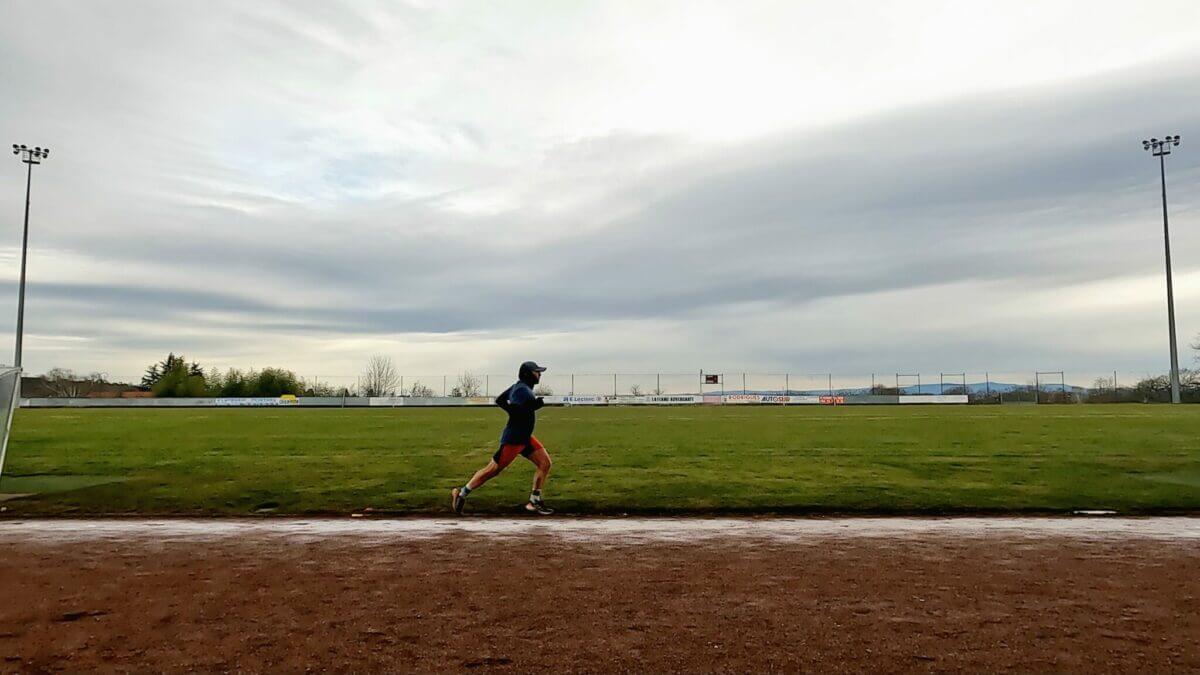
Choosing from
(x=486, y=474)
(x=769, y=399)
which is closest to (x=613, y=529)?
(x=486, y=474)

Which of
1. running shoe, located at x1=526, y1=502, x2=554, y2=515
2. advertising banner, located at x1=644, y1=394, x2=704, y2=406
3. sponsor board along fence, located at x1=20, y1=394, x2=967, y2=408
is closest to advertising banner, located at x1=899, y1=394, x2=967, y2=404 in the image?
sponsor board along fence, located at x1=20, y1=394, x2=967, y2=408

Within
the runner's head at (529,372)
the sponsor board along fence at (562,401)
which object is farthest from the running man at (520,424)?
the sponsor board along fence at (562,401)

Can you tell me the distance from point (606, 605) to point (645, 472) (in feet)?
32.2

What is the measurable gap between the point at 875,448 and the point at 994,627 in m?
15.6

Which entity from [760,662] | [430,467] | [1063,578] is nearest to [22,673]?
[760,662]

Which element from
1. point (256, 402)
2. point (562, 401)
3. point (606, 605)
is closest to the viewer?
point (606, 605)

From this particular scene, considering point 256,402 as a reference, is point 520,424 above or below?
above

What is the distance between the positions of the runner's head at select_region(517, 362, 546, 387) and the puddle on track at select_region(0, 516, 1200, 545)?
1974 millimetres

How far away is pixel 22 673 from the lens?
4.94m

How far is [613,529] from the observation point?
1055 centimetres

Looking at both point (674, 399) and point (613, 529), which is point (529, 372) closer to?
point (613, 529)

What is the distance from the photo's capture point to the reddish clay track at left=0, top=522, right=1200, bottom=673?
518 centimetres

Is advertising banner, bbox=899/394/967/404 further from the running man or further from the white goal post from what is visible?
the white goal post

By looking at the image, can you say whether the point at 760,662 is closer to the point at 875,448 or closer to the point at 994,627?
the point at 994,627
